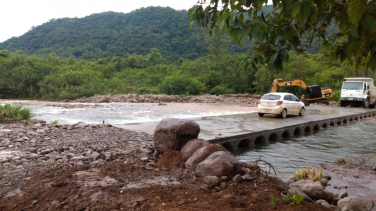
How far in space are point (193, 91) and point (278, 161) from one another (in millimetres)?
34719

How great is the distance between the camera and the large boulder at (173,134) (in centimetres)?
706

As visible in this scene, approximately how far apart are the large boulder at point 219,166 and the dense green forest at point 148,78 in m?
29.6

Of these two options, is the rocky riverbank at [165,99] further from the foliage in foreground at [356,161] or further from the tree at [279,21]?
the tree at [279,21]

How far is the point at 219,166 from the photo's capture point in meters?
5.18

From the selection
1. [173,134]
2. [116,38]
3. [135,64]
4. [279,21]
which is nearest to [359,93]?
[173,134]

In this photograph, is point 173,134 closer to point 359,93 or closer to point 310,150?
point 310,150

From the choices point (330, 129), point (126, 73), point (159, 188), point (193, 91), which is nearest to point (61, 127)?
point (159, 188)

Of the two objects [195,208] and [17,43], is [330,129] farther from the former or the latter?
[17,43]

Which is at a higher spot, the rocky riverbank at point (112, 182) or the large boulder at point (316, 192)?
the rocky riverbank at point (112, 182)

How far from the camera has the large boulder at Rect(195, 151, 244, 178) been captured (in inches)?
203

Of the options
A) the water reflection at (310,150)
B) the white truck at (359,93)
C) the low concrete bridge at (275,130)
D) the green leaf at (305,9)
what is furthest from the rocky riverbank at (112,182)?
the white truck at (359,93)

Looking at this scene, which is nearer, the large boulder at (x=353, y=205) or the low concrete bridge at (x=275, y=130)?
the large boulder at (x=353, y=205)

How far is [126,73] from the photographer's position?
59.3 meters

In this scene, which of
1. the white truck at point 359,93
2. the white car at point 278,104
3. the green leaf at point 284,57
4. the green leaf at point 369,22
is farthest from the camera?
the white truck at point 359,93
